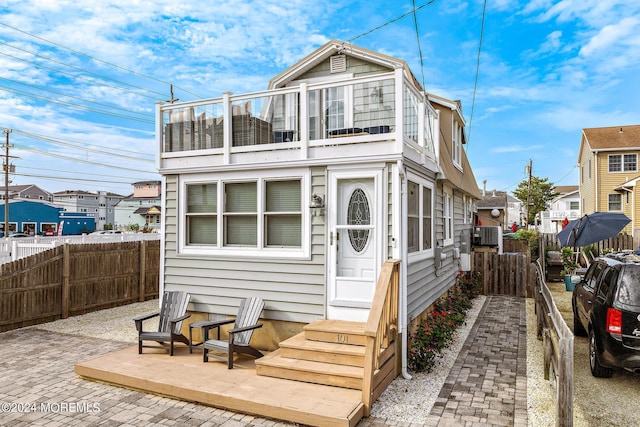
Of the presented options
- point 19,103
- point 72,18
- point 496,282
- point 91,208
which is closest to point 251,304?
point 496,282

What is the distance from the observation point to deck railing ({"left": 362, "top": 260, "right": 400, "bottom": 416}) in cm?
467

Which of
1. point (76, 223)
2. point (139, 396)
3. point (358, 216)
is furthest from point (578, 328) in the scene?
point (76, 223)

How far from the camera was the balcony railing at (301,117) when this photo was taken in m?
6.50

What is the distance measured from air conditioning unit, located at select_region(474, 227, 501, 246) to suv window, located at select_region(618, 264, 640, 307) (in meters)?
10.0

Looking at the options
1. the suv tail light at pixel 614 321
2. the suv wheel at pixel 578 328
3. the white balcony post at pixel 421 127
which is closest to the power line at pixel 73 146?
the white balcony post at pixel 421 127

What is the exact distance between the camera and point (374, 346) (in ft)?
15.5

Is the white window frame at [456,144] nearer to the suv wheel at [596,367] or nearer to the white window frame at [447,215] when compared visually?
the white window frame at [447,215]

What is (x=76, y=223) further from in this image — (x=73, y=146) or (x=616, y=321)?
(x=616, y=321)

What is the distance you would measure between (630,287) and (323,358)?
3945 mm

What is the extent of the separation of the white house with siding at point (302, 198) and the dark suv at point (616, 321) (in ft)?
8.15

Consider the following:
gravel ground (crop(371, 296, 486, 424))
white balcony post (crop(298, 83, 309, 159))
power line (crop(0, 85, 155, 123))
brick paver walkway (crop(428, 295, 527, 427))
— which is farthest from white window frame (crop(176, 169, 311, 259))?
power line (crop(0, 85, 155, 123))

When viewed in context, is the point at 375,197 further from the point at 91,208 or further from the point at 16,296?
the point at 91,208

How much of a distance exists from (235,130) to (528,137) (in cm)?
2596

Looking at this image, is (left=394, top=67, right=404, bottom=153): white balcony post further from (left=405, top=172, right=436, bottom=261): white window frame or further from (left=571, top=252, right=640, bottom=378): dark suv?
(left=571, top=252, right=640, bottom=378): dark suv
